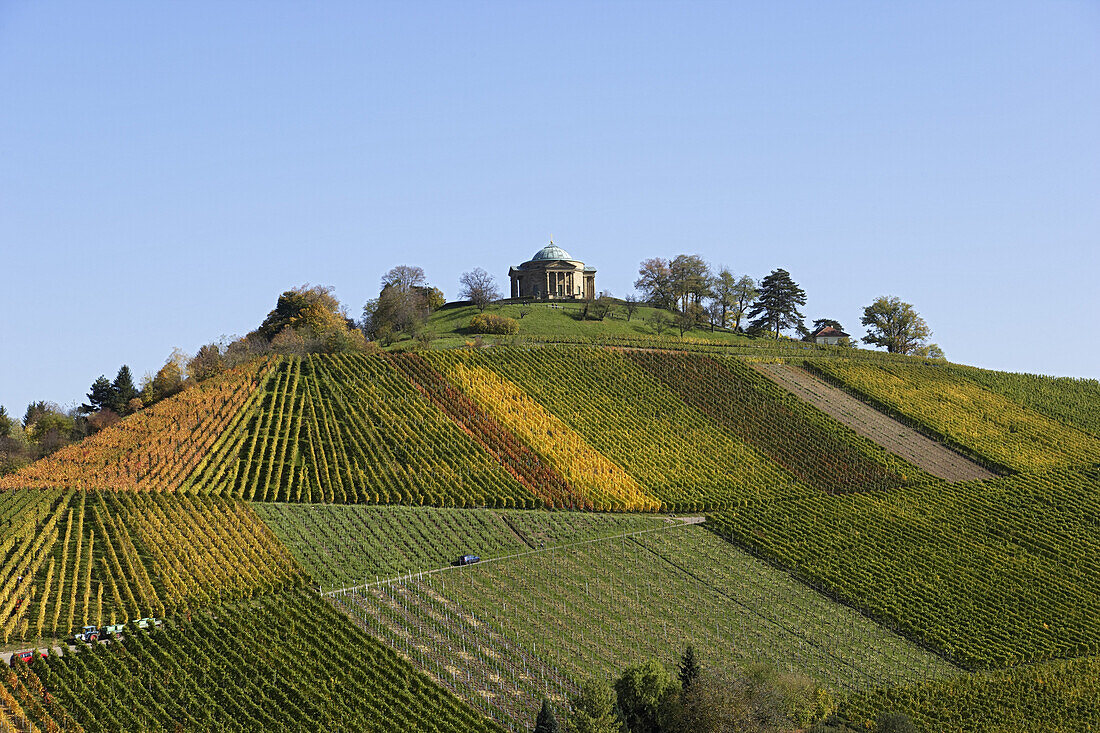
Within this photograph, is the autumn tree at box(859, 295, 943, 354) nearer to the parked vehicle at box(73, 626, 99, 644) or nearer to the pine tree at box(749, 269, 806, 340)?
the pine tree at box(749, 269, 806, 340)

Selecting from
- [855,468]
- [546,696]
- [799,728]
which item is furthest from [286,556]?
[855,468]

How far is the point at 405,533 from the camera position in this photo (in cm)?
5203

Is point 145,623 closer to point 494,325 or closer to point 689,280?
point 494,325

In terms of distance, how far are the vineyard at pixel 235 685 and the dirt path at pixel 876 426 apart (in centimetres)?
4544

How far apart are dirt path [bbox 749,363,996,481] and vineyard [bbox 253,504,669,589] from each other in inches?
947

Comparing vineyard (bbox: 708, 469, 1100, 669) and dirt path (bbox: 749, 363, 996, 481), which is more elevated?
dirt path (bbox: 749, 363, 996, 481)

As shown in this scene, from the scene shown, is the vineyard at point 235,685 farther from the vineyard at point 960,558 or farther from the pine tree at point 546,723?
the vineyard at point 960,558

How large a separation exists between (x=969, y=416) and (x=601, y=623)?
49.6m

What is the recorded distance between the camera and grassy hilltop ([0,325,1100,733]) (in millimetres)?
39812

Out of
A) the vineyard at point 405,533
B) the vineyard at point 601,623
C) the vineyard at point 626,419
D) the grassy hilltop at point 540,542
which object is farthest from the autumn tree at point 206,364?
the vineyard at point 601,623

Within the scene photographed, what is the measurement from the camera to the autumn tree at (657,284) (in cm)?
12394

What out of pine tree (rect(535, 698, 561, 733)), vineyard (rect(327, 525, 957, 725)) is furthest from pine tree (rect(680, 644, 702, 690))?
pine tree (rect(535, 698, 561, 733))

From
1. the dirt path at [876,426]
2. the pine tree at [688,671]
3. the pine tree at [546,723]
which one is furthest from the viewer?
the dirt path at [876,426]

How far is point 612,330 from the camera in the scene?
106m
